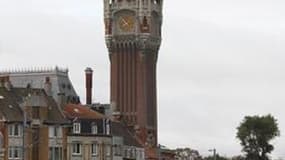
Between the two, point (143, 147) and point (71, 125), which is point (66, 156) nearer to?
point (71, 125)

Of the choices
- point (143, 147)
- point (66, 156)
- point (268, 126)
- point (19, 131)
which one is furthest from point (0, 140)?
point (268, 126)

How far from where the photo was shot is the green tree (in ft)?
614

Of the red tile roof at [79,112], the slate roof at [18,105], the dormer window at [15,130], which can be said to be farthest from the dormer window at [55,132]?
the red tile roof at [79,112]

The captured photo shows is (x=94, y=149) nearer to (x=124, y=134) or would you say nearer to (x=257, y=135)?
(x=124, y=134)

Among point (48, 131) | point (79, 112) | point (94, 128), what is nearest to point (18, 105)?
point (48, 131)

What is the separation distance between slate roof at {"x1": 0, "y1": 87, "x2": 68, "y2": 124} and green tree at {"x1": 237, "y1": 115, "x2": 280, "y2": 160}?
138ft

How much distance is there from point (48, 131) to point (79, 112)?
19.9 m

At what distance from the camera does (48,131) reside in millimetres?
149000

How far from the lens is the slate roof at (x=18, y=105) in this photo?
146050 mm

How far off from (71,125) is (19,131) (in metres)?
10.5

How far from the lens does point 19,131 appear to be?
14625 cm

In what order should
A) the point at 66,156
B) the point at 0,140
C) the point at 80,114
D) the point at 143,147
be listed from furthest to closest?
the point at 143,147 < the point at 80,114 < the point at 66,156 < the point at 0,140

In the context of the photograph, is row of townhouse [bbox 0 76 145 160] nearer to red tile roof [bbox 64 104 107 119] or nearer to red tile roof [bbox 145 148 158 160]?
red tile roof [bbox 64 104 107 119]

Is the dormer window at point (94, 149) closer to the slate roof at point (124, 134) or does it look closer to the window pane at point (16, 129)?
the slate roof at point (124, 134)
